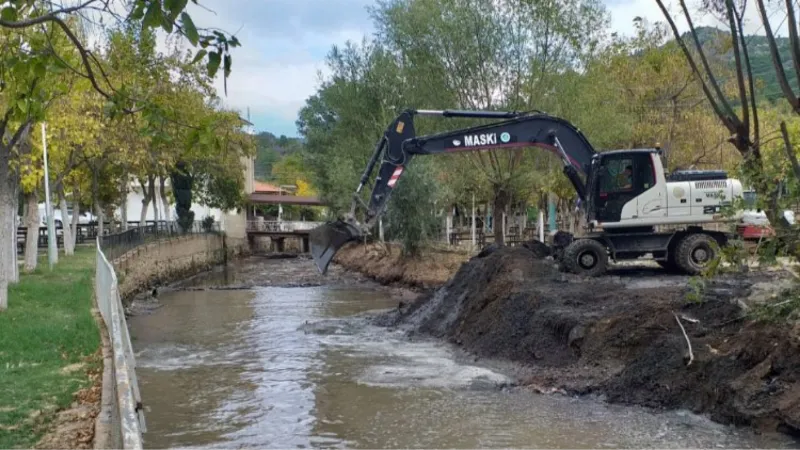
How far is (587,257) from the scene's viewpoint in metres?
17.9

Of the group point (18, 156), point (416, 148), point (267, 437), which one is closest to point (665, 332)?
point (267, 437)

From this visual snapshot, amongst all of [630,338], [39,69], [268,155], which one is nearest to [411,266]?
[630,338]

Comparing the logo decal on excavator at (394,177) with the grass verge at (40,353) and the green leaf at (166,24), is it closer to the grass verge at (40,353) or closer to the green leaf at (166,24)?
the grass verge at (40,353)

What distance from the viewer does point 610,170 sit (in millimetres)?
17844

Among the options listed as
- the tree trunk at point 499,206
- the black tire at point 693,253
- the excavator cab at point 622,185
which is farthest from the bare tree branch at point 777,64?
the tree trunk at point 499,206

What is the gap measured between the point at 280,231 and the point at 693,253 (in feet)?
154

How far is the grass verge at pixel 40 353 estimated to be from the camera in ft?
27.1

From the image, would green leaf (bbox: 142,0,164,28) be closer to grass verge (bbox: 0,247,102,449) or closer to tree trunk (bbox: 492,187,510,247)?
grass verge (bbox: 0,247,102,449)

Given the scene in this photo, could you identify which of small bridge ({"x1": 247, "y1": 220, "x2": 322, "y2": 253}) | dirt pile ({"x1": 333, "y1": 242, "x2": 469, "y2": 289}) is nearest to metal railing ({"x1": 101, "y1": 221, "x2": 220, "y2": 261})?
dirt pile ({"x1": 333, "y1": 242, "x2": 469, "y2": 289})

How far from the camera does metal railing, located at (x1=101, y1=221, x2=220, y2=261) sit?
79.3 feet

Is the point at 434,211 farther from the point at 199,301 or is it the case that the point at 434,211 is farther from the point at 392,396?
the point at 392,396

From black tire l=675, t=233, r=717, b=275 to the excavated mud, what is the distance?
580 millimetres

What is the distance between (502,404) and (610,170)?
8.38 m

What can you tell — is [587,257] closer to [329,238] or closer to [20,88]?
[329,238]
